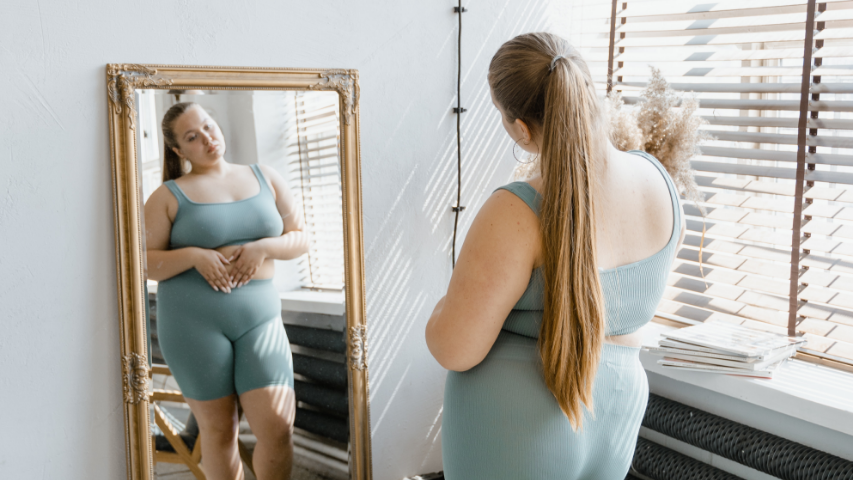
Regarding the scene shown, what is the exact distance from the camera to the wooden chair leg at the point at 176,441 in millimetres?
1636

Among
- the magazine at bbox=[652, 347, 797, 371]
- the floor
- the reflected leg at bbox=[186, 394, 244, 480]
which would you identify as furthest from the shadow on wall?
the magazine at bbox=[652, 347, 797, 371]

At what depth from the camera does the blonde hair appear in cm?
110

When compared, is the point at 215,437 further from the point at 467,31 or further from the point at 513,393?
the point at 467,31

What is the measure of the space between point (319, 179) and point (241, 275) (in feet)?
1.13

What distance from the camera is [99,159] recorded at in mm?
1542

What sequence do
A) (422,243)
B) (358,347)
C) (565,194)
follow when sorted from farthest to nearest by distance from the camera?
(422,243)
(358,347)
(565,194)

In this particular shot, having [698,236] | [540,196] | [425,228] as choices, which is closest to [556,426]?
[540,196]

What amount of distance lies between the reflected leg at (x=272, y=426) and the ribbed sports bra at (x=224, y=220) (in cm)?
43

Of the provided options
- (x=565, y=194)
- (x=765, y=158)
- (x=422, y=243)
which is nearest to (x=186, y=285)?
(x=422, y=243)

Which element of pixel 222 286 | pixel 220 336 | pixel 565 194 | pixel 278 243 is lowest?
pixel 220 336

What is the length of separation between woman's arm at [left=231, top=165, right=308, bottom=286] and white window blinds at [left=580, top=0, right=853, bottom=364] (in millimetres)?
1228

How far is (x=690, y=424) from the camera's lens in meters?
1.78

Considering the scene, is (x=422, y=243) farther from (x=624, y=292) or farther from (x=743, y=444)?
(x=743, y=444)

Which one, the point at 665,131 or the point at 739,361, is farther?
the point at 665,131
